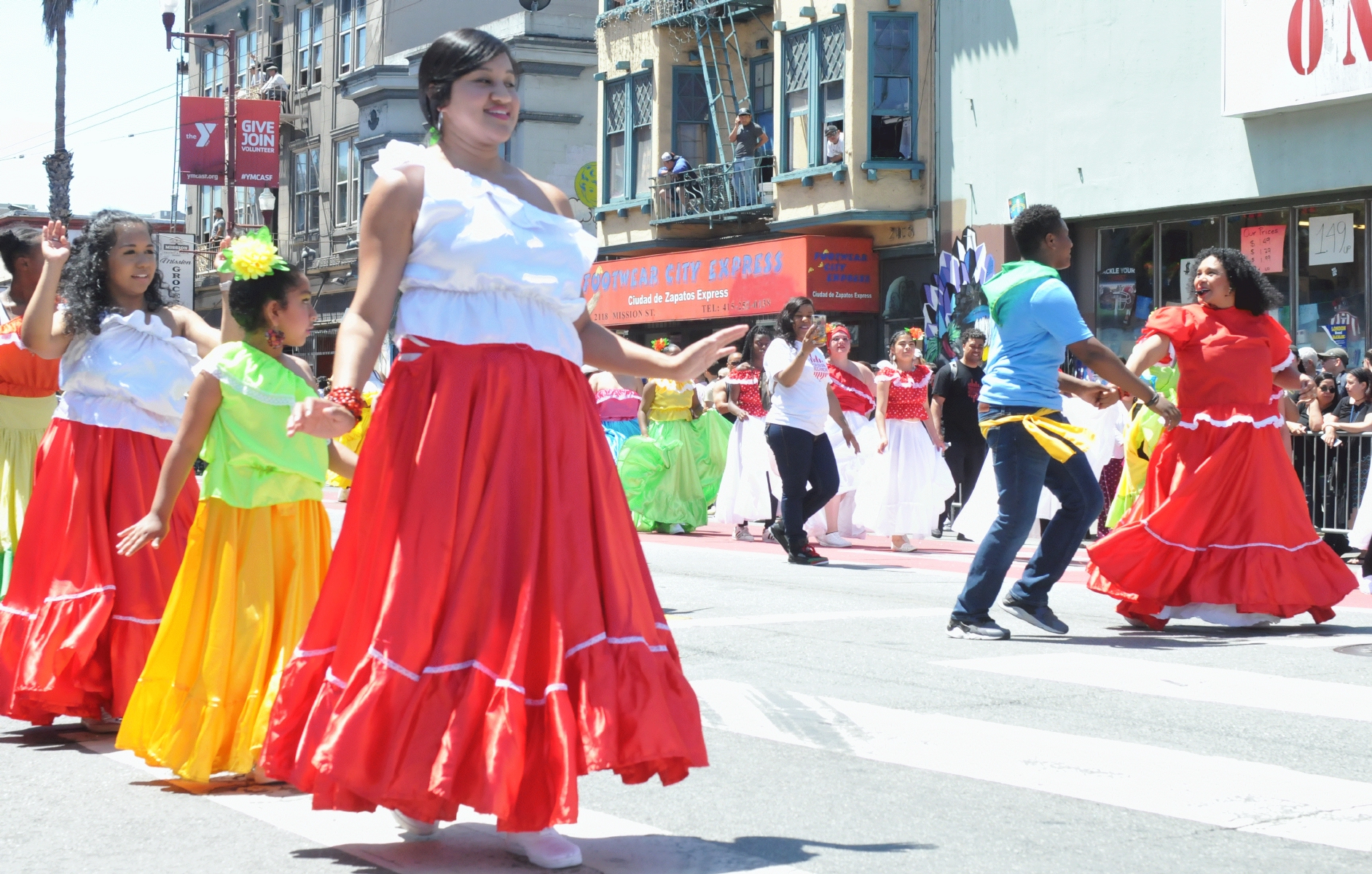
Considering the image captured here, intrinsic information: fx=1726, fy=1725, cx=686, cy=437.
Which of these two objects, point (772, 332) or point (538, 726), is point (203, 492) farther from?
point (772, 332)

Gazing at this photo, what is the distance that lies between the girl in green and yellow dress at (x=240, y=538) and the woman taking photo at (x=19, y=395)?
5.73ft

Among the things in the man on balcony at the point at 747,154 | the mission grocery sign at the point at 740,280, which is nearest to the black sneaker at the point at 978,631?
the mission grocery sign at the point at 740,280

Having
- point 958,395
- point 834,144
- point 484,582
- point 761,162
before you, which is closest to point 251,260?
point 484,582

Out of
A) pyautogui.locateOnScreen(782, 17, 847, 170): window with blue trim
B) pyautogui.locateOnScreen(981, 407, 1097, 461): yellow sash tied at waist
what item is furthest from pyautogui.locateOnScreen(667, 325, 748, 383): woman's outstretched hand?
pyautogui.locateOnScreen(782, 17, 847, 170): window with blue trim

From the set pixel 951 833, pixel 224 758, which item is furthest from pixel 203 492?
pixel 951 833

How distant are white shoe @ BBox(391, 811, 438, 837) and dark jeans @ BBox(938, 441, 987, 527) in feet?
39.5

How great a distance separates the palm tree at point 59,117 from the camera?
4634 cm

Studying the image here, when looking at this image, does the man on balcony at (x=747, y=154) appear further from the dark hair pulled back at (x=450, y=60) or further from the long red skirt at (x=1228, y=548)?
the dark hair pulled back at (x=450, y=60)

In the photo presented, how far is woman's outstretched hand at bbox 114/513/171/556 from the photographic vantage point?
17.3ft

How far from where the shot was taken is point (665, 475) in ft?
54.8

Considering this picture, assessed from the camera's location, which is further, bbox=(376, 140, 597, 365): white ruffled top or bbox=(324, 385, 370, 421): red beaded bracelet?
bbox=(376, 140, 597, 365): white ruffled top

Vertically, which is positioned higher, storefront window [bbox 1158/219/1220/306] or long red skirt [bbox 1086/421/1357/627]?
storefront window [bbox 1158/219/1220/306]

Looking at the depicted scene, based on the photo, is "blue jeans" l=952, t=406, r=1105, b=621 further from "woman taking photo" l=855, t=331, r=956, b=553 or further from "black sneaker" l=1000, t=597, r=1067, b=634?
"woman taking photo" l=855, t=331, r=956, b=553

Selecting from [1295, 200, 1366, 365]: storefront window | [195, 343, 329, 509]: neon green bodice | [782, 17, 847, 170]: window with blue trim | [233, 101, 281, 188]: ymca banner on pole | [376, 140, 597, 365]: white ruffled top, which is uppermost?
[233, 101, 281, 188]: ymca banner on pole
